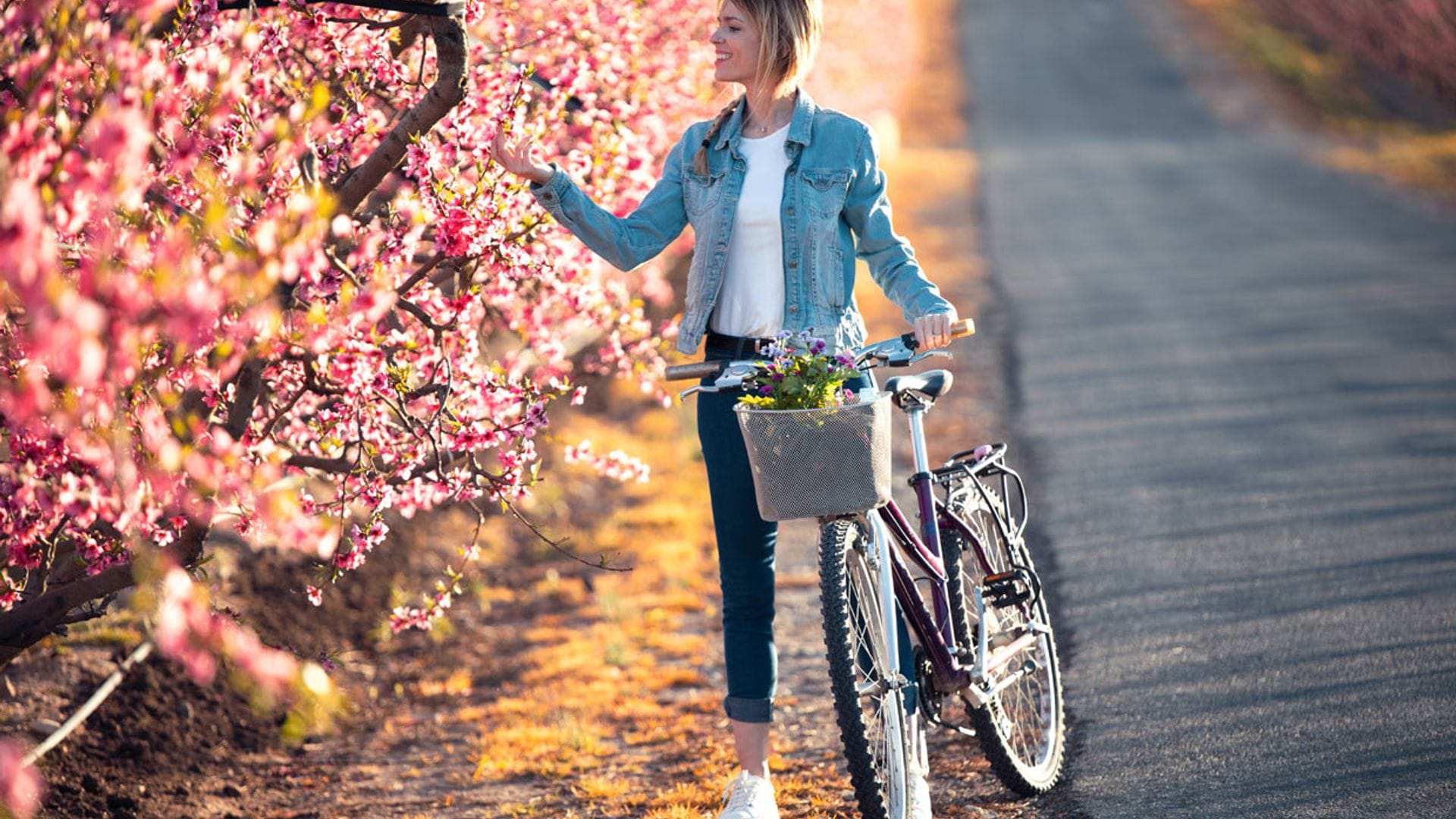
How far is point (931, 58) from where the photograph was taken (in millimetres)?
33688

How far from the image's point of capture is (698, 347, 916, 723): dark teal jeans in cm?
365

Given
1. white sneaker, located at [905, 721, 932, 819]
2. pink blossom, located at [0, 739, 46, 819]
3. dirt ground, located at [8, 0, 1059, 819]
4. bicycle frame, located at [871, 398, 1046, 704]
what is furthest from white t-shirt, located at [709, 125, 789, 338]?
pink blossom, located at [0, 739, 46, 819]

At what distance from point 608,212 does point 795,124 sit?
573mm

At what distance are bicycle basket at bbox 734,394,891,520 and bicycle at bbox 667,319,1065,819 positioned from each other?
0.20 m

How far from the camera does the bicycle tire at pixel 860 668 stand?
133 inches

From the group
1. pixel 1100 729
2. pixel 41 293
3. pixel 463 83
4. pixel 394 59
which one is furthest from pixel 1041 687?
pixel 41 293

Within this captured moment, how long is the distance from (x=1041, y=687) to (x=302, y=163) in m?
2.77

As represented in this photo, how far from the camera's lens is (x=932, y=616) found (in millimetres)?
3730

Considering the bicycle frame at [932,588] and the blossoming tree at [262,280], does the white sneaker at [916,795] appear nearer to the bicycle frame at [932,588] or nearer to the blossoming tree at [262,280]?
the bicycle frame at [932,588]

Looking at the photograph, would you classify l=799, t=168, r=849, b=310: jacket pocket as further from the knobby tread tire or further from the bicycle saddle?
the knobby tread tire

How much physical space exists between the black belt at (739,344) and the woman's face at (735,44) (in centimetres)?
70

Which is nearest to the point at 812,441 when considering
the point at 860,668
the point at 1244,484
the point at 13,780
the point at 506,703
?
the point at 860,668

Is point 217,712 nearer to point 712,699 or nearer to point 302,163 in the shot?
point 712,699

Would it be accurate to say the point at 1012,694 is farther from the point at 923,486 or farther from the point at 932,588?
the point at 923,486
